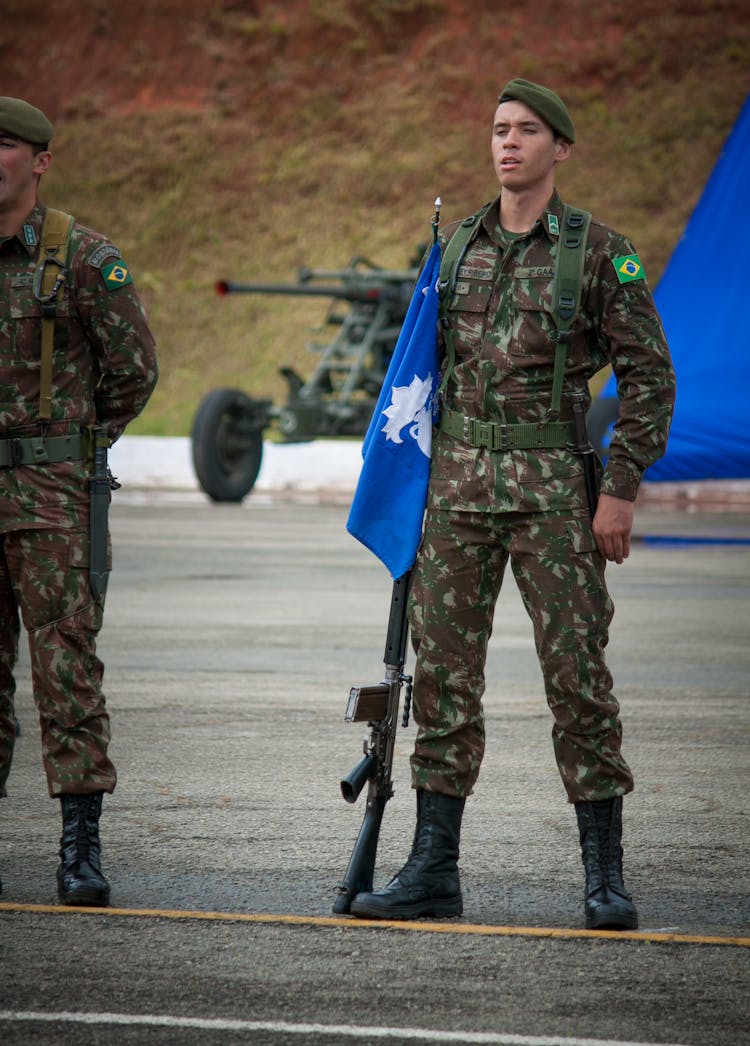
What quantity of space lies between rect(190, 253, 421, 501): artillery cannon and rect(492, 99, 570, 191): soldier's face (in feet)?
47.3

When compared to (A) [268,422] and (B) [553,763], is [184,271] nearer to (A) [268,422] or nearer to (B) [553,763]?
(A) [268,422]

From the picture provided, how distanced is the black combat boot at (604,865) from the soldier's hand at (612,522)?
0.57m

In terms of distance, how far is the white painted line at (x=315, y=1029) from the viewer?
314 cm

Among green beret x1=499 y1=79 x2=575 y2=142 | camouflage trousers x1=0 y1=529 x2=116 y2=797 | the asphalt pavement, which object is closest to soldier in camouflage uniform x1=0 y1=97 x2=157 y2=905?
camouflage trousers x1=0 y1=529 x2=116 y2=797

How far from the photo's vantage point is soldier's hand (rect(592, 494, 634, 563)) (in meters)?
3.98

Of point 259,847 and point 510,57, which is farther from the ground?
point 510,57

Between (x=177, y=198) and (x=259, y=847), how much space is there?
126 ft

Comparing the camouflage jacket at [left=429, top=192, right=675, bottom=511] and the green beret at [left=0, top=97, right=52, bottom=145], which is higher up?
the green beret at [left=0, top=97, right=52, bottom=145]

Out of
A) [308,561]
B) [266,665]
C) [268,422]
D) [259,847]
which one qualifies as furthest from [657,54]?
[259,847]

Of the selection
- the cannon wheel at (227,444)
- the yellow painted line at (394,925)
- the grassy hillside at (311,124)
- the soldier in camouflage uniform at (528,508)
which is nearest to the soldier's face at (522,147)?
the soldier in camouflage uniform at (528,508)

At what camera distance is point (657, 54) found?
42.1 m

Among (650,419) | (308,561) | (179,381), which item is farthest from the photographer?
(179,381)

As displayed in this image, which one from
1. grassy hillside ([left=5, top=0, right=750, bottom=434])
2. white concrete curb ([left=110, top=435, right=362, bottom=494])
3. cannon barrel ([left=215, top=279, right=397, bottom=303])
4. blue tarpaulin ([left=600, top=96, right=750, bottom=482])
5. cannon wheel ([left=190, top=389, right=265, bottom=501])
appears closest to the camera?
blue tarpaulin ([left=600, top=96, right=750, bottom=482])

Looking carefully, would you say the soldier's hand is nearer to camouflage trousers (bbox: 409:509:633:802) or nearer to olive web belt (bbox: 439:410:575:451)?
camouflage trousers (bbox: 409:509:633:802)
